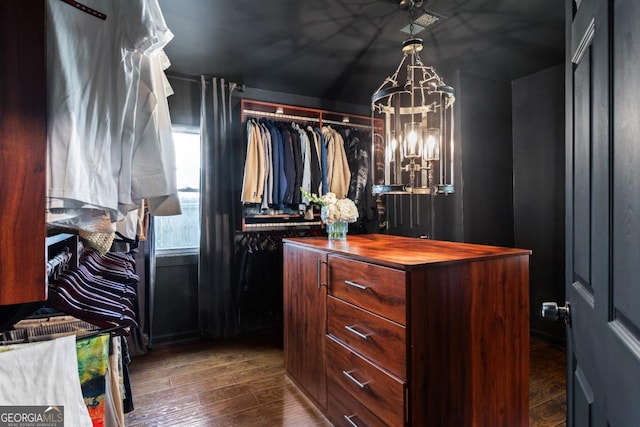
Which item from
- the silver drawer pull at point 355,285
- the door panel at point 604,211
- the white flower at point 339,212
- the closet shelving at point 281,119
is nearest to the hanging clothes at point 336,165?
the closet shelving at point 281,119

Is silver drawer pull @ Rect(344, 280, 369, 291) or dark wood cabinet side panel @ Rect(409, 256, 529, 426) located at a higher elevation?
silver drawer pull @ Rect(344, 280, 369, 291)

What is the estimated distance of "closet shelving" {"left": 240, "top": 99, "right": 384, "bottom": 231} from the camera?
3.23m

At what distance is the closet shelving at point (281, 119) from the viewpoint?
3.23 m

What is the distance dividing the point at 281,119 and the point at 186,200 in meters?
1.18

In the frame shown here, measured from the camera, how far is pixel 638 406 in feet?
1.82

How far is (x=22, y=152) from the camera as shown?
2.37ft

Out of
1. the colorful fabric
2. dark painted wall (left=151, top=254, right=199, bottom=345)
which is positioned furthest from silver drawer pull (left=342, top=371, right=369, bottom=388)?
dark painted wall (left=151, top=254, right=199, bottom=345)

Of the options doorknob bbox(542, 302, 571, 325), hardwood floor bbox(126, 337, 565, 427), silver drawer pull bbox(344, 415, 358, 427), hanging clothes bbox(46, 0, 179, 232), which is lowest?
hardwood floor bbox(126, 337, 565, 427)

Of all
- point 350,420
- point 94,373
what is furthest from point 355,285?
point 94,373

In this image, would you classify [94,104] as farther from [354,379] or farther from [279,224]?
[279,224]

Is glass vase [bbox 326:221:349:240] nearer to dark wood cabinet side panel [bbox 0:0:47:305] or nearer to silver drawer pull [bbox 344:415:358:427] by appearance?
silver drawer pull [bbox 344:415:358:427]

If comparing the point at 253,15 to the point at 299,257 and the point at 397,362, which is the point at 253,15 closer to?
the point at 299,257

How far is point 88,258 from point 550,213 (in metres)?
3.42

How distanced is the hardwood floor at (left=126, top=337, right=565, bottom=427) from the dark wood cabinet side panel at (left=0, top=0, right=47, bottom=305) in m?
1.64
